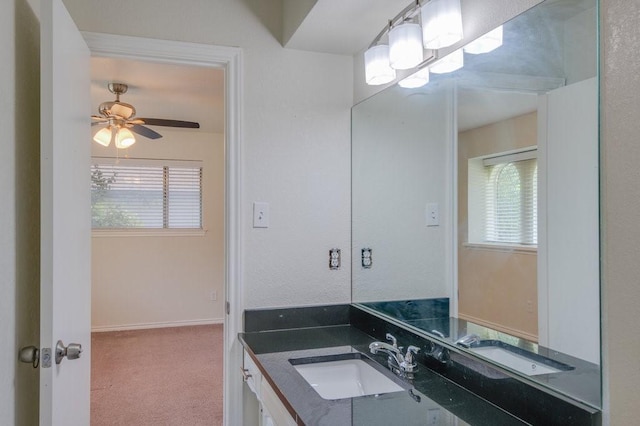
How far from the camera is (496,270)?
1403mm

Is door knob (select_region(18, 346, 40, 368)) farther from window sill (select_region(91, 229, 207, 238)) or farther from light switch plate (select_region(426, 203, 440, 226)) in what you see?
window sill (select_region(91, 229, 207, 238))

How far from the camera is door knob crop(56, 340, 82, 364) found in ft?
4.38

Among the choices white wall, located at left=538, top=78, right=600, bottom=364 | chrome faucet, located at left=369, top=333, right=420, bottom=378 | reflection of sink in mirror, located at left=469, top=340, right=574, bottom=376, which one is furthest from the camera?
chrome faucet, located at left=369, top=333, right=420, bottom=378

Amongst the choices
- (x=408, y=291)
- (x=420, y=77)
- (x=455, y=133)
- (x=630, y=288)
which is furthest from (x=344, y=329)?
(x=630, y=288)

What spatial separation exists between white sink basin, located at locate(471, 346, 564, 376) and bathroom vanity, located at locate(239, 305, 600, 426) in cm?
4

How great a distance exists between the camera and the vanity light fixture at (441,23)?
1360 mm

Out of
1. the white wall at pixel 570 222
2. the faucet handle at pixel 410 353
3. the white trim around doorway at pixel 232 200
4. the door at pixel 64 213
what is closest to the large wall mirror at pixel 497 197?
the white wall at pixel 570 222

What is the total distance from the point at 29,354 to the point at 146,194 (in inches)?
163

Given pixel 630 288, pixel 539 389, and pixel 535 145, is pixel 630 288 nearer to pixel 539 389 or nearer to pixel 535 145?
pixel 539 389

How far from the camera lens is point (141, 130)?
399 cm

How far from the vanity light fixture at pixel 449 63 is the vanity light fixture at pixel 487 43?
57 mm

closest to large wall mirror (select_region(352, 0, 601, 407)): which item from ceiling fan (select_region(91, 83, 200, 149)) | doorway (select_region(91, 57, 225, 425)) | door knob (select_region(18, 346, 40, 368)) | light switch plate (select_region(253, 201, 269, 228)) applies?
light switch plate (select_region(253, 201, 269, 228))

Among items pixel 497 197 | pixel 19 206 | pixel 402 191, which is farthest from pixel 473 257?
pixel 19 206

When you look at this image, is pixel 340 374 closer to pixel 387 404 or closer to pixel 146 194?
pixel 387 404
